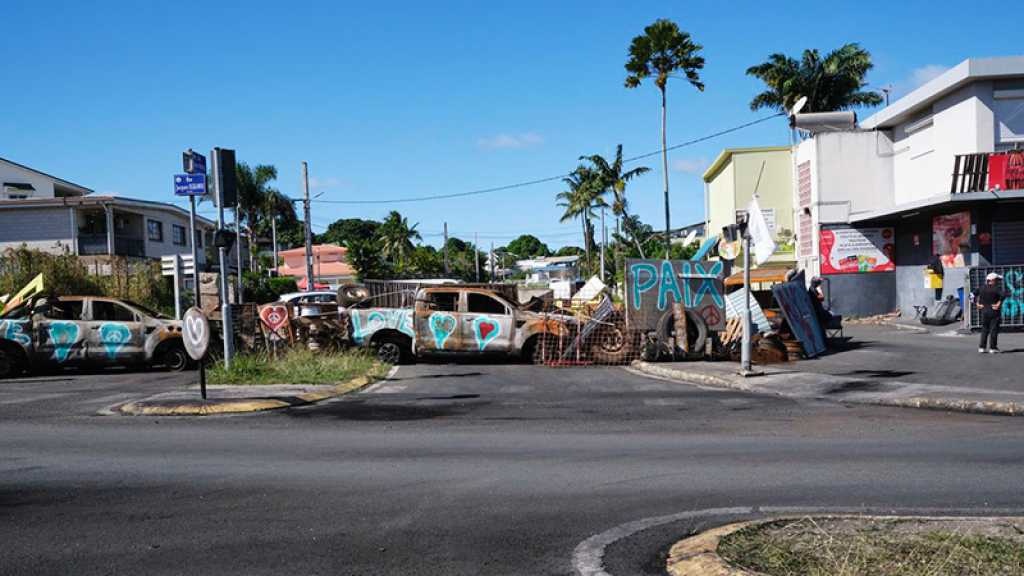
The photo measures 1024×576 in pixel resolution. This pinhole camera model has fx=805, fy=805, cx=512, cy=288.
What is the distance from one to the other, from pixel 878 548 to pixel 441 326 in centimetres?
1345

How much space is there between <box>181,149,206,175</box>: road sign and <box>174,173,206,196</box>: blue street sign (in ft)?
0.32

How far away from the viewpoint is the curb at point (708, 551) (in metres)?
4.44

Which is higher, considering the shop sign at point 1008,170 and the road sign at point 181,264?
the shop sign at point 1008,170

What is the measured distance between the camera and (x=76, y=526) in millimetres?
5621

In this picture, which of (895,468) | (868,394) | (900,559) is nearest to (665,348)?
(868,394)

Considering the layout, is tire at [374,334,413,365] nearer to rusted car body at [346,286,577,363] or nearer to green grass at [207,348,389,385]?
rusted car body at [346,286,577,363]

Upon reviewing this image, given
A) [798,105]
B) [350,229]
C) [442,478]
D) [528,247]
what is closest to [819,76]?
[798,105]

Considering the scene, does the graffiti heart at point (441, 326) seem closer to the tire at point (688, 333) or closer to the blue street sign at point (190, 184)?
the tire at point (688, 333)

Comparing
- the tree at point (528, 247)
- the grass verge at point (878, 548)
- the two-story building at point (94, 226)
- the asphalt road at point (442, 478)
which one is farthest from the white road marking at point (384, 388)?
the tree at point (528, 247)

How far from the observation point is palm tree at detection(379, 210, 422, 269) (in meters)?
72.8

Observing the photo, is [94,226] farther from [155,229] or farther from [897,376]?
[897,376]

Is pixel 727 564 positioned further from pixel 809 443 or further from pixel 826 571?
pixel 809 443

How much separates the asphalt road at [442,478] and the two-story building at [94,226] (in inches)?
1138

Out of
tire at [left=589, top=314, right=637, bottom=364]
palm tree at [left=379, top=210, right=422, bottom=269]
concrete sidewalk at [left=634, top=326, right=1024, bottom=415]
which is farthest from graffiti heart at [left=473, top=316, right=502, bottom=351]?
palm tree at [left=379, top=210, right=422, bottom=269]
